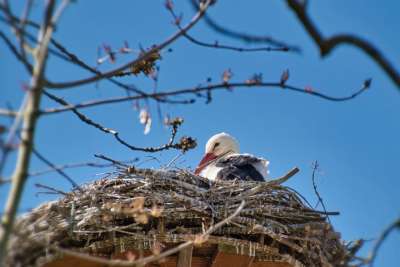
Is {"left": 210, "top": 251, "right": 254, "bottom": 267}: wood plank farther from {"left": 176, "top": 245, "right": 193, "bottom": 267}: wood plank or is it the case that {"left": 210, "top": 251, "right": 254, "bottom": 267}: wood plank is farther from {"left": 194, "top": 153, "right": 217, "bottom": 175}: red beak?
{"left": 194, "top": 153, "right": 217, "bottom": 175}: red beak

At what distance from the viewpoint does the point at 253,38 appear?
2326 mm

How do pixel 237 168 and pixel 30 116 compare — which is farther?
pixel 237 168

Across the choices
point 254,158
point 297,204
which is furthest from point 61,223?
point 254,158

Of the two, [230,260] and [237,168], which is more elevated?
[237,168]

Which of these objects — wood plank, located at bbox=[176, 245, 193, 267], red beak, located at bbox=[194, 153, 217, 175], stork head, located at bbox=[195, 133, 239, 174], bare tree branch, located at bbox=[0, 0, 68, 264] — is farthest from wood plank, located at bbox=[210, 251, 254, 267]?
stork head, located at bbox=[195, 133, 239, 174]

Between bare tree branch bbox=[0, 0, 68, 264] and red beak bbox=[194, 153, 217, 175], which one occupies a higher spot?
red beak bbox=[194, 153, 217, 175]

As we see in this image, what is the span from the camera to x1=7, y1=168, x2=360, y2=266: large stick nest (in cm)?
473

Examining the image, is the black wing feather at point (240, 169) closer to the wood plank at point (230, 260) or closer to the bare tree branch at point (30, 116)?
the wood plank at point (230, 260)

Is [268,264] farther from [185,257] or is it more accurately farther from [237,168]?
[237,168]

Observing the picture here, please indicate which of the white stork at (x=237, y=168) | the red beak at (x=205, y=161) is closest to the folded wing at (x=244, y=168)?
the white stork at (x=237, y=168)

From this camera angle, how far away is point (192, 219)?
4.93 m

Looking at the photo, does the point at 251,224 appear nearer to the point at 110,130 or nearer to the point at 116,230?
the point at 116,230

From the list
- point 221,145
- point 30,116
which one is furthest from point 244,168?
point 30,116

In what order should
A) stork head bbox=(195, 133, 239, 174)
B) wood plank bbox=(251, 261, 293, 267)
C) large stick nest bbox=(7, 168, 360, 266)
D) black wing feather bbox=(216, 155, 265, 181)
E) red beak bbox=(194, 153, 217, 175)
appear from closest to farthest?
large stick nest bbox=(7, 168, 360, 266) < wood plank bbox=(251, 261, 293, 267) < black wing feather bbox=(216, 155, 265, 181) < red beak bbox=(194, 153, 217, 175) < stork head bbox=(195, 133, 239, 174)
